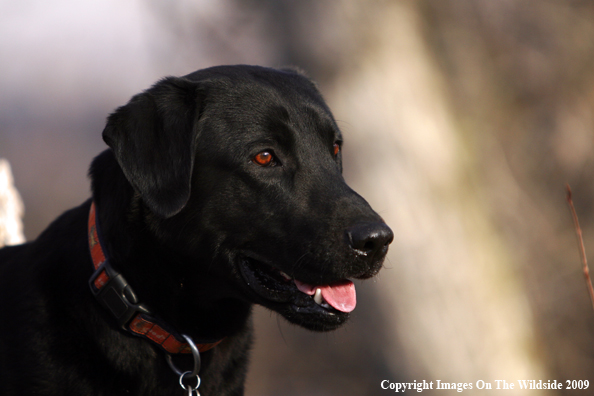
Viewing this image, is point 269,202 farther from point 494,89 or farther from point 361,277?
point 494,89

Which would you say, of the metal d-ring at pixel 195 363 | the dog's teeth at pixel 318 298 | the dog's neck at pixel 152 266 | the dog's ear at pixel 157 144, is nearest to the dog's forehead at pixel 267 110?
the dog's ear at pixel 157 144

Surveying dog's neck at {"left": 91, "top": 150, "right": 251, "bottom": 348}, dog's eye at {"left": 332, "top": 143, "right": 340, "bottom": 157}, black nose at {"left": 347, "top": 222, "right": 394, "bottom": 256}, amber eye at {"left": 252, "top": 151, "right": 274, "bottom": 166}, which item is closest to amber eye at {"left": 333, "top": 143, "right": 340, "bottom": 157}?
dog's eye at {"left": 332, "top": 143, "right": 340, "bottom": 157}

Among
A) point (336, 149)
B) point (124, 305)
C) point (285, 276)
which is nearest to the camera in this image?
point (124, 305)

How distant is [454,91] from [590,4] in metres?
1.56

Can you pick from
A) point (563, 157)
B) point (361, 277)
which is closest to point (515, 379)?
point (563, 157)

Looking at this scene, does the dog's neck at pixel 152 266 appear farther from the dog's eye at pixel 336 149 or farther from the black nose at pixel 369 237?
the dog's eye at pixel 336 149

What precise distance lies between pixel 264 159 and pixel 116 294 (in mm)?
748

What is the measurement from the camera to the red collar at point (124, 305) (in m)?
1.94

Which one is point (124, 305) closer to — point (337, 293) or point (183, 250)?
point (183, 250)

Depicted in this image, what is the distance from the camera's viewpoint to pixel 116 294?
1938 millimetres

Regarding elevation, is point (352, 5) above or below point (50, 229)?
above

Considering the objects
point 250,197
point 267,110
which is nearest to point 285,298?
point 250,197

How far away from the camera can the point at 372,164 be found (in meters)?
4.44

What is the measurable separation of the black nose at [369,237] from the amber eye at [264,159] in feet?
1.47
